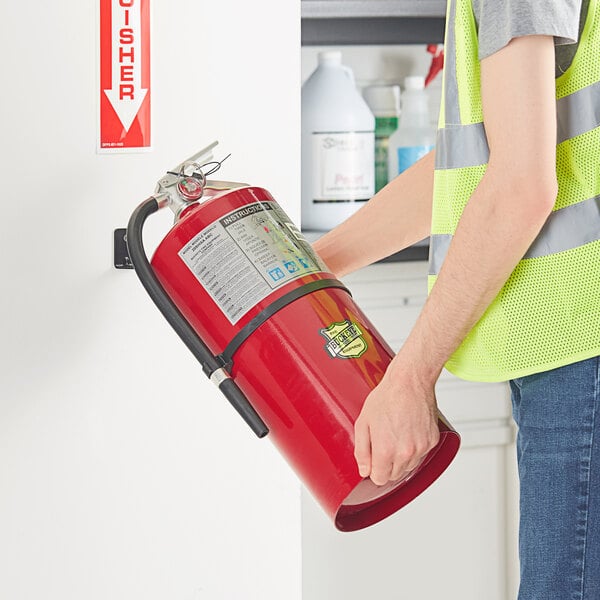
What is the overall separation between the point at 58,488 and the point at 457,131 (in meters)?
0.61

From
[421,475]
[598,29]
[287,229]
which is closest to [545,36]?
[598,29]

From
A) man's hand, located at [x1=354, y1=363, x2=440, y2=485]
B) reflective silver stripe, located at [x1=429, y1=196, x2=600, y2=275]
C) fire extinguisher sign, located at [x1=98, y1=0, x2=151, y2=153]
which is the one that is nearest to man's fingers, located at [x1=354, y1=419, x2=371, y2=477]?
man's hand, located at [x1=354, y1=363, x2=440, y2=485]

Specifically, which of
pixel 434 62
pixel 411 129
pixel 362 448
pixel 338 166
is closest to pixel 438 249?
pixel 362 448

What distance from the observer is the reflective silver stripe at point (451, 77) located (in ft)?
3.11

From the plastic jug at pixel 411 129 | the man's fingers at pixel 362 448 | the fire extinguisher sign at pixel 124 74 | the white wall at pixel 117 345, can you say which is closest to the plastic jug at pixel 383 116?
the plastic jug at pixel 411 129

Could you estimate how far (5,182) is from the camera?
1138 mm

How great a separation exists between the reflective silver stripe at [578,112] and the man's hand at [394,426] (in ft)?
0.86

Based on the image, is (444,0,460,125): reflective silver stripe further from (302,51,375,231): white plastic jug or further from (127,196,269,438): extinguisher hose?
(302,51,375,231): white plastic jug

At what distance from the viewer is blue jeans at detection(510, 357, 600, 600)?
3.00 ft

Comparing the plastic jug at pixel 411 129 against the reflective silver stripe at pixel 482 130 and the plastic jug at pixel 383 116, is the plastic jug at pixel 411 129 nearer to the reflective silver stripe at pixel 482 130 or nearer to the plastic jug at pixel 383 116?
the plastic jug at pixel 383 116

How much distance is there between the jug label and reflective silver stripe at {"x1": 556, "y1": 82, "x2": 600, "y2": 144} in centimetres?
79

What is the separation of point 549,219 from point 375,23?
1.05 metres

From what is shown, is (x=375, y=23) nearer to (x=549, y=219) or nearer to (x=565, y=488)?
(x=549, y=219)

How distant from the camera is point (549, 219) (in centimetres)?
93
